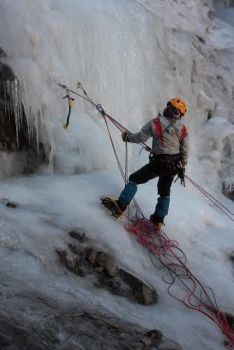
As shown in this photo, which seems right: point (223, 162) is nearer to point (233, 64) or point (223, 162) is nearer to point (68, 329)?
point (233, 64)

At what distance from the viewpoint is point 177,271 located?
5555 mm

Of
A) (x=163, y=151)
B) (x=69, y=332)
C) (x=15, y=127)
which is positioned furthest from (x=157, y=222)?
(x=69, y=332)

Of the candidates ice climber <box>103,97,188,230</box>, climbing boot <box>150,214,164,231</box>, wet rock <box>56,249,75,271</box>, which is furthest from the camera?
climbing boot <box>150,214,164,231</box>

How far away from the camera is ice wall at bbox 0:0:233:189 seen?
678cm

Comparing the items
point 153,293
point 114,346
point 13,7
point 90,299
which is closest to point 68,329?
point 114,346

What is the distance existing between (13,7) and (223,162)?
5.47 meters

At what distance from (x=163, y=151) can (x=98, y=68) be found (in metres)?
2.81

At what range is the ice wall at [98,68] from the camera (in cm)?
678

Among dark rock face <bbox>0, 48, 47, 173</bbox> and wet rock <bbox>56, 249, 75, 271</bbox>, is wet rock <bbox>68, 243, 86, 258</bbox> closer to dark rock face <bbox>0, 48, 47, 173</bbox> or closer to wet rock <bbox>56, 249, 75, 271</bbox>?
wet rock <bbox>56, 249, 75, 271</bbox>

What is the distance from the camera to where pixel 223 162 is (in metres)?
10.9

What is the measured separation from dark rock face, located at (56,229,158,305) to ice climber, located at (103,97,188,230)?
961 millimetres

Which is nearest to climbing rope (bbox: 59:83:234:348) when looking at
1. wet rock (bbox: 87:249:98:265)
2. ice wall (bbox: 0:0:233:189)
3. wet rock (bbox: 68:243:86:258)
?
ice wall (bbox: 0:0:233:189)

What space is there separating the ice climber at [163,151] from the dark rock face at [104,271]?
0.96 meters

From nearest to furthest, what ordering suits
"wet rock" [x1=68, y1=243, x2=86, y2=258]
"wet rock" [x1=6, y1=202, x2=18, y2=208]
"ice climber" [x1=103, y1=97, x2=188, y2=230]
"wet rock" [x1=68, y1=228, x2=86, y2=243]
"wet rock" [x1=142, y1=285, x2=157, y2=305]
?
"wet rock" [x1=142, y1=285, x2=157, y2=305], "wet rock" [x1=68, y1=243, x2=86, y2=258], "wet rock" [x1=68, y1=228, x2=86, y2=243], "wet rock" [x1=6, y1=202, x2=18, y2=208], "ice climber" [x1=103, y1=97, x2=188, y2=230]
